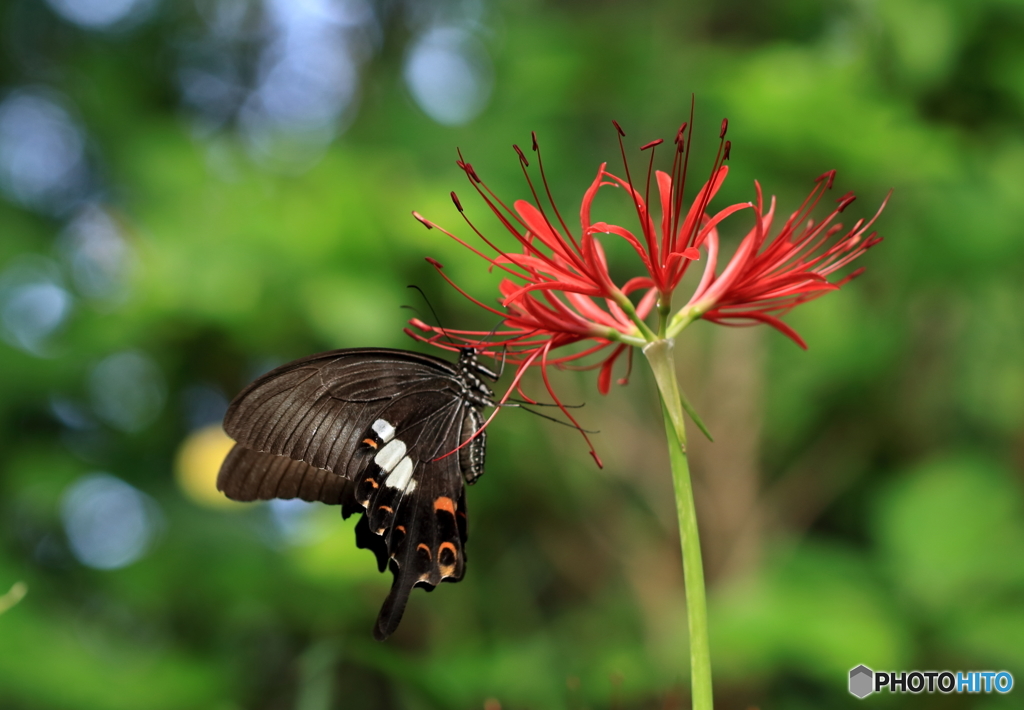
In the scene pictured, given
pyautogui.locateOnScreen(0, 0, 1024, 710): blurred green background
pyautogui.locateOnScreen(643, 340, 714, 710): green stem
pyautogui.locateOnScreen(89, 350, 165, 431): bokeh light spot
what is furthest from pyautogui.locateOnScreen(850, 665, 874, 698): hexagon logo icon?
pyautogui.locateOnScreen(89, 350, 165, 431): bokeh light spot

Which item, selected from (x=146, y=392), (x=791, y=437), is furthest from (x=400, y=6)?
(x=791, y=437)

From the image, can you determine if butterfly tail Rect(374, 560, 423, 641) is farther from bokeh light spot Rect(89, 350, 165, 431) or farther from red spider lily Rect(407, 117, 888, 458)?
bokeh light spot Rect(89, 350, 165, 431)

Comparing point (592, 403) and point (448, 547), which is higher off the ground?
point (592, 403)

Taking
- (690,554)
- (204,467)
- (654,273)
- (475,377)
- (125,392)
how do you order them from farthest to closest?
(125,392) → (204,467) → (475,377) → (654,273) → (690,554)

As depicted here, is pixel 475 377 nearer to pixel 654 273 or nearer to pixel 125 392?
pixel 654 273

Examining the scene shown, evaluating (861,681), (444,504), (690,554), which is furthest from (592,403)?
(690,554)

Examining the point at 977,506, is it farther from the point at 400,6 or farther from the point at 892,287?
the point at 400,6
